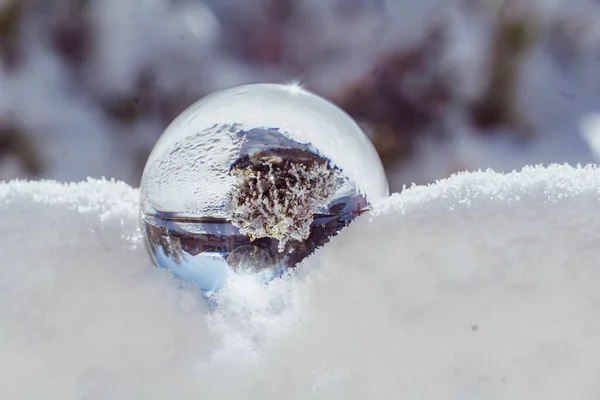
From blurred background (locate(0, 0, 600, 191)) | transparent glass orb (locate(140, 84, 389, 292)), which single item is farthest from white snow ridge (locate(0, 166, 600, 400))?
blurred background (locate(0, 0, 600, 191))

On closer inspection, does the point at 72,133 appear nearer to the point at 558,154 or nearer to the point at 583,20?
the point at 558,154

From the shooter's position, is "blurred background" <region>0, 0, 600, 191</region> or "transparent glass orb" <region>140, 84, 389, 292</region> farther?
"blurred background" <region>0, 0, 600, 191</region>

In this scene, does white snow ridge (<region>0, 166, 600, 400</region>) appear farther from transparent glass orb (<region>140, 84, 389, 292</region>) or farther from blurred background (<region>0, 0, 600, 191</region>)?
blurred background (<region>0, 0, 600, 191</region>)

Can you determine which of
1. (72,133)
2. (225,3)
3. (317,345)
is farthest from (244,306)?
(225,3)

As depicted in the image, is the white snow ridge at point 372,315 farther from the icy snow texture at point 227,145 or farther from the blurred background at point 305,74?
the blurred background at point 305,74

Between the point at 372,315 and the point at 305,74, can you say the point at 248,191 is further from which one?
the point at 305,74

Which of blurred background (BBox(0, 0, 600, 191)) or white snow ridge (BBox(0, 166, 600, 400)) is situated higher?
blurred background (BBox(0, 0, 600, 191))

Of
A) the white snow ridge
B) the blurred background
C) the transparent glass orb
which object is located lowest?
the white snow ridge
